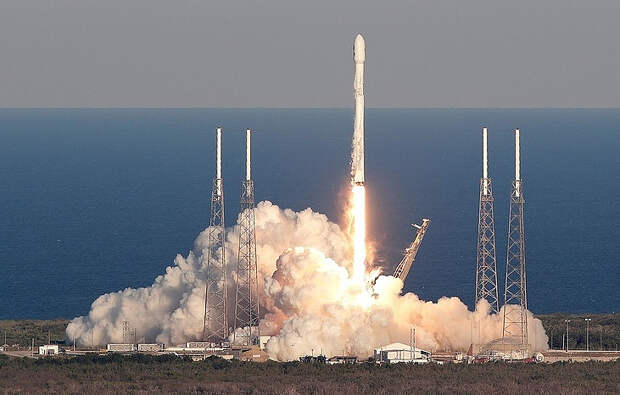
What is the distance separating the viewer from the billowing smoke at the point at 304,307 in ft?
248

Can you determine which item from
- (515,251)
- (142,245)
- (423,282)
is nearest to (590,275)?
(515,251)

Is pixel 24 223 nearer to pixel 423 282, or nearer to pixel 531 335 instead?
pixel 423 282

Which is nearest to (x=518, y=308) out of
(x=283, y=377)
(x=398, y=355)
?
(x=398, y=355)

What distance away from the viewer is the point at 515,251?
11850 cm

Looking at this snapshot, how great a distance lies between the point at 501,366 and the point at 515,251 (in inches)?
1777

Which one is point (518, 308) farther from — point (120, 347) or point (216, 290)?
point (120, 347)

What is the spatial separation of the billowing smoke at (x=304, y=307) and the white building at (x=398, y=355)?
88cm

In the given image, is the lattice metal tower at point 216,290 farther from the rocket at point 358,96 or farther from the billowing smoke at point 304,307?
the rocket at point 358,96

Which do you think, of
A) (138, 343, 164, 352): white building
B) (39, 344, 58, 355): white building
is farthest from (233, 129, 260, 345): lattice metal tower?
(39, 344, 58, 355): white building

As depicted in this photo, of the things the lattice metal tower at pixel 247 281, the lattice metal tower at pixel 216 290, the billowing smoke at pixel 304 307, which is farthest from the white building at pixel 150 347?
the lattice metal tower at pixel 247 281

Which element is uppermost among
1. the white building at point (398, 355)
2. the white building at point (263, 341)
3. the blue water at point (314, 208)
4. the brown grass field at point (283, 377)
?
the blue water at point (314, 208)

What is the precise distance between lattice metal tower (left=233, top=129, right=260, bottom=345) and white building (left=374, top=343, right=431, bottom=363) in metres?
6.38

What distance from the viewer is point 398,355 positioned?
7506cm

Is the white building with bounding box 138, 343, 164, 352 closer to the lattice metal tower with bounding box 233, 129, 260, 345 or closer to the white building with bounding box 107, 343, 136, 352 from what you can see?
the white building with bounding box 107, 343, 136, 352
